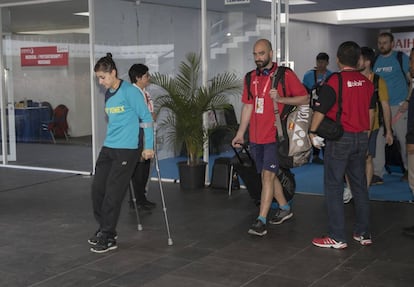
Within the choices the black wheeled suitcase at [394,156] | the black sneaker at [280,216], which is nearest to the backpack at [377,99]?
the black sneaker at [280,216]

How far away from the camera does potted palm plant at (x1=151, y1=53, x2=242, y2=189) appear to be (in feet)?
23.3

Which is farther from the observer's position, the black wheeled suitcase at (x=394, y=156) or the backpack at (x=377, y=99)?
the black wheeled suitcase at (x=394, y=156)

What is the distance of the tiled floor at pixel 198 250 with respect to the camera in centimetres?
401

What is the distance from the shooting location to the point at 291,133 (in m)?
5.05

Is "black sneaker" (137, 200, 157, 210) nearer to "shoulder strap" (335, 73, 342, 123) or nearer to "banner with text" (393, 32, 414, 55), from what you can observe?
"shoulder strap" (335, 73, 342, 123)

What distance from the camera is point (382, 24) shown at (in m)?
14.3

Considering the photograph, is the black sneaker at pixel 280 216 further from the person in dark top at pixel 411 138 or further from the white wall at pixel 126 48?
the white wall at pixel 126 48

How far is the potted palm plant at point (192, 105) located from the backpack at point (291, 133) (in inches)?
81.5

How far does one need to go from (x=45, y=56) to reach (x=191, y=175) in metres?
3.20

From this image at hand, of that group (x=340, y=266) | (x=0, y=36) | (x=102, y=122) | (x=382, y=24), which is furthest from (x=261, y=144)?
(x=382, y=24)

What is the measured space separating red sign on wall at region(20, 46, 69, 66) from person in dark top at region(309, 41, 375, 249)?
5.16 meters

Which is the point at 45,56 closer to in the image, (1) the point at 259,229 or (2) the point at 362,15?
(1) the point at 259,229

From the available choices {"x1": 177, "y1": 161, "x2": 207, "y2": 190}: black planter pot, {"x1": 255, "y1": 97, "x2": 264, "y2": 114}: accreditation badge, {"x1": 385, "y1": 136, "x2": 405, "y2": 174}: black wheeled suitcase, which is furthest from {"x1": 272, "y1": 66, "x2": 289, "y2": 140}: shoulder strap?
{"x1": 385, "y1": 136, "x2": 405, "y2": 174}: black wheeled suitcase

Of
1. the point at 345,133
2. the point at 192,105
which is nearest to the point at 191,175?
the point at 192,105
